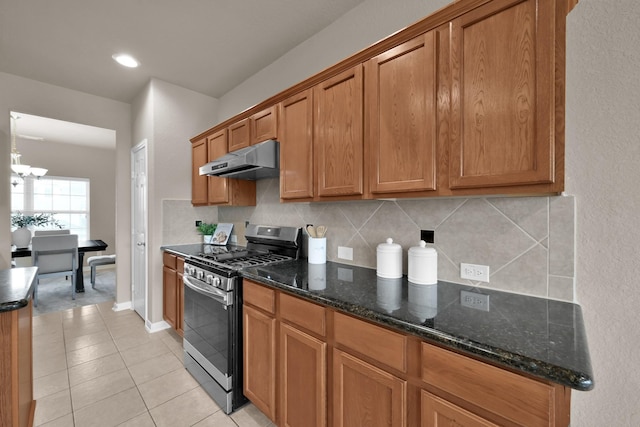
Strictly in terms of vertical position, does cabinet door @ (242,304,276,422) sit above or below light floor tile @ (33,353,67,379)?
above

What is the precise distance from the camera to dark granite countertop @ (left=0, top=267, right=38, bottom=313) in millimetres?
A: 1162

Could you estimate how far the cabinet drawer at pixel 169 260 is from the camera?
281 cm

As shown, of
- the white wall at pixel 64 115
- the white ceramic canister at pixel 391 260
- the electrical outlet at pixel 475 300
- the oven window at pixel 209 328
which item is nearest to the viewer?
the electrical outlet at pixel 475 300

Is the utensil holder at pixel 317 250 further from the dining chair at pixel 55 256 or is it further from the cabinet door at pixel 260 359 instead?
the dining chair at pixel 55 256

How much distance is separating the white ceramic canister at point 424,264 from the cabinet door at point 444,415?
587 millimetres

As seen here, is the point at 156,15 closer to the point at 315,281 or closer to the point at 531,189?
the point at 315,281

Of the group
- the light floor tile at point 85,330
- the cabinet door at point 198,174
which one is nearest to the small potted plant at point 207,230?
the cabinet door at point 198,174

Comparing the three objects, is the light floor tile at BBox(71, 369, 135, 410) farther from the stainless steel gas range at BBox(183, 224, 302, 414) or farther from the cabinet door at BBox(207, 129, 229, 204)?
the cabinet door at BBox(207, 129, 229, 204)

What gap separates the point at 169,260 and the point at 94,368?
1.06 meters

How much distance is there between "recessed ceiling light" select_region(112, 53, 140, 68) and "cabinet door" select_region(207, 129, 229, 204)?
3.25 feet

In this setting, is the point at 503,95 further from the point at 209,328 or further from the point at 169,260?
the point at 169,260

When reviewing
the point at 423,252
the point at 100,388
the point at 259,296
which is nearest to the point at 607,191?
the point at 423,252

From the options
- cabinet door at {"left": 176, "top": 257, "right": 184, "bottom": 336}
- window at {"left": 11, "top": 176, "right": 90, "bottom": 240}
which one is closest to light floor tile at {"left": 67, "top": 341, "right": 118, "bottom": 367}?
cabinet door at {"left": 176, "top": 257, "right": 184, "bottom": 336}

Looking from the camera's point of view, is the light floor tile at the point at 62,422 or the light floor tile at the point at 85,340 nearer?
the light floor tile at the point at 62,422
